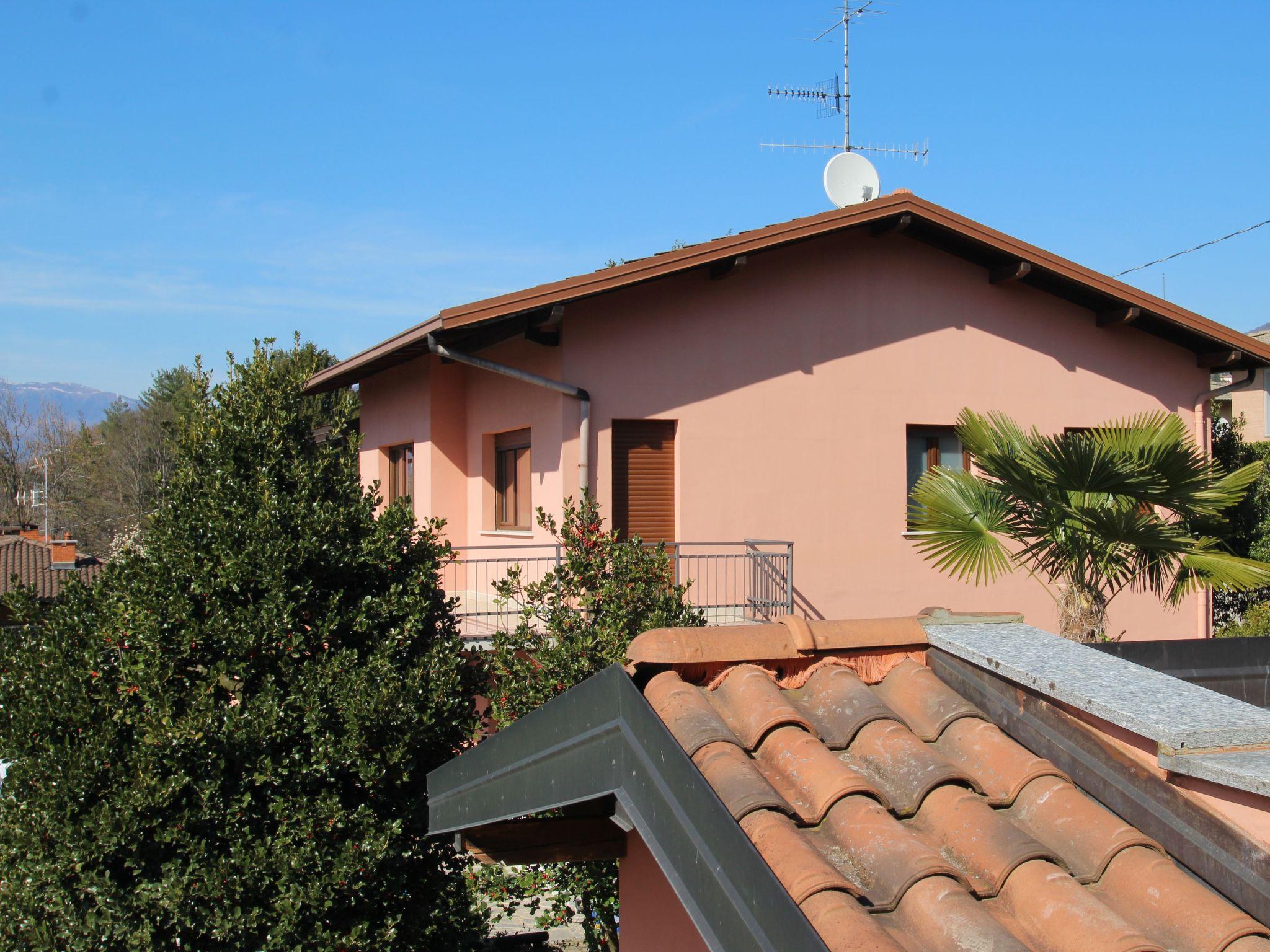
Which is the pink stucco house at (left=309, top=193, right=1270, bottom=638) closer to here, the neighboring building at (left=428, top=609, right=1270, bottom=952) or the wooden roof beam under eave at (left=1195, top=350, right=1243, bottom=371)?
the wooden roof beam under eave at (left=1195, top=350, right=1243, bottom=371)

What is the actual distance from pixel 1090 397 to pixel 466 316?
8.78 metres

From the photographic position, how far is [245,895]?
4242 mm

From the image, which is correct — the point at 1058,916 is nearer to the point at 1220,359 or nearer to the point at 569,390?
the point at 569,390

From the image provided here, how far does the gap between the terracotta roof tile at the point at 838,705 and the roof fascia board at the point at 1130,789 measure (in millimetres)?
256

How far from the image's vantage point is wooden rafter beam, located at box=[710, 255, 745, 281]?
40.4 feet

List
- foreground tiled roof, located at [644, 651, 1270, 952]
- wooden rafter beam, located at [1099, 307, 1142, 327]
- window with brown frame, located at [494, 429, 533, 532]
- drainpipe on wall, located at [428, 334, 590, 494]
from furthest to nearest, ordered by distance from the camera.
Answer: wooden rafter beam, located at [1099, 307, 1142, 327]
window with brown frame, located at [494, 429, 533, 532]
drainpipe on wall, located at [428, 334, 590, 494]
foreground tiled roof, located at [644, 651, 1270, 952]

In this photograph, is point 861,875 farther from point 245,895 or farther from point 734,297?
point 734,297

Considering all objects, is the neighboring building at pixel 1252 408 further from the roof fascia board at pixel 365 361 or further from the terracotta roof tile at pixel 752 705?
the terracotta roof tile at pixel 752 705

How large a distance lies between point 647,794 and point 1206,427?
15.2 m

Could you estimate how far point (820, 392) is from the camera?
13367 millimetres

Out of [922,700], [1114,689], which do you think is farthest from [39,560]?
[1114,689]

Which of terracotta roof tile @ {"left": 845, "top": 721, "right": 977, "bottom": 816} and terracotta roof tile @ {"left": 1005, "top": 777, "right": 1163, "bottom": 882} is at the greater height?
terracotta roof tile @ {"left": 845, "top": 721, "right": 977, "bottom": 816}

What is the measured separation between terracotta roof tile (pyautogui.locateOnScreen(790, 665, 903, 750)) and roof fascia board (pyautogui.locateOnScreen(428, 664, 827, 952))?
21.9 inches

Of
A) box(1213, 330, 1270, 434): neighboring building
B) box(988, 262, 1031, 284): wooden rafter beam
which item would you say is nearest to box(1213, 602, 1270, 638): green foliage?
box(988, 262, 1031, 284): wooden rafter beam
